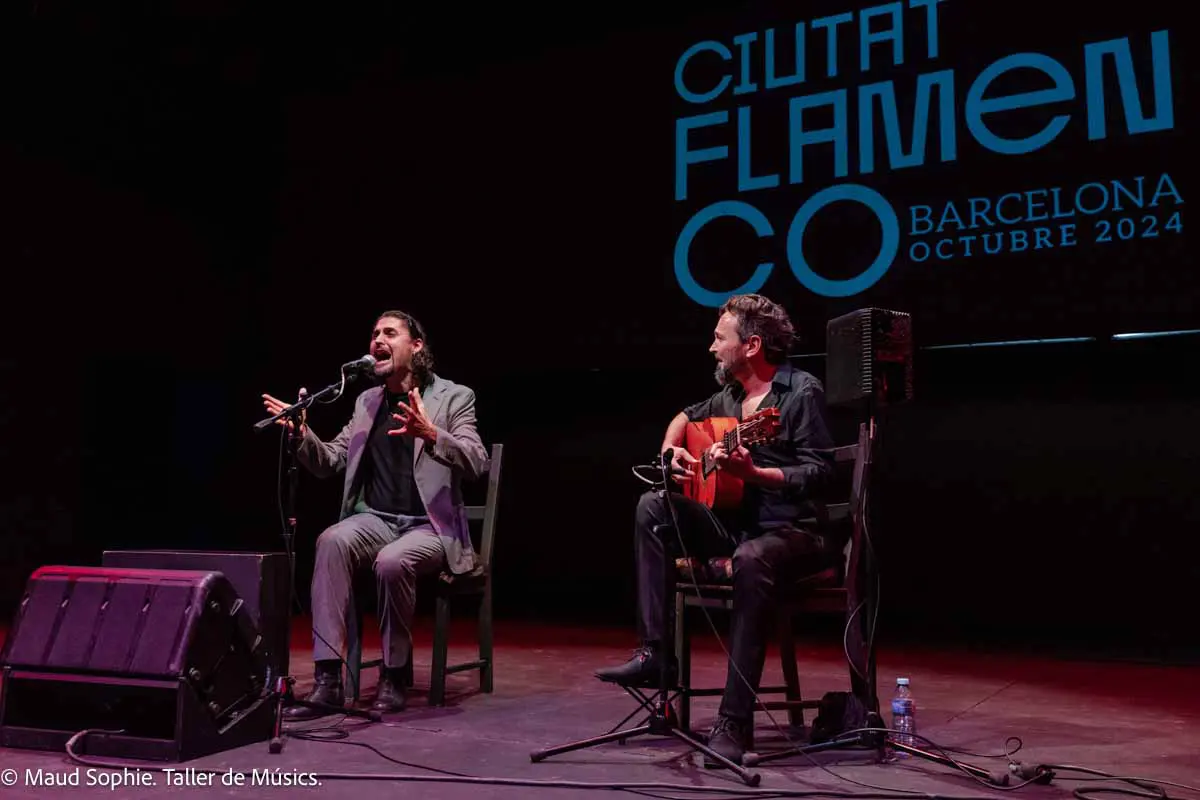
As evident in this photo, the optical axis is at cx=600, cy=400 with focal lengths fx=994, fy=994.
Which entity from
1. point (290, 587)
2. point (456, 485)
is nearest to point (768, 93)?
point (456, 485)

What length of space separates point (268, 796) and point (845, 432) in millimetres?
3903

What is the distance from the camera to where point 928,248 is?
4.75 m

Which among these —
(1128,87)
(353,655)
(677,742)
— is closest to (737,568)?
(677,742)

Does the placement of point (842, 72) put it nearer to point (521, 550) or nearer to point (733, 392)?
point (733, 392)

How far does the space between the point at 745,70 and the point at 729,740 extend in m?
3.81

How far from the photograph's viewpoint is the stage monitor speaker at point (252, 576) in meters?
2.81

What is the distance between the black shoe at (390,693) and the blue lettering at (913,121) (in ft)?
Result: 10.7

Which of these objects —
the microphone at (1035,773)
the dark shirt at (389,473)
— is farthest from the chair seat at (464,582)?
the microphone at (1035,773)

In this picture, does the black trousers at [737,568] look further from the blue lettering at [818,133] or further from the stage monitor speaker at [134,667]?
the blue lettering at [818,133]

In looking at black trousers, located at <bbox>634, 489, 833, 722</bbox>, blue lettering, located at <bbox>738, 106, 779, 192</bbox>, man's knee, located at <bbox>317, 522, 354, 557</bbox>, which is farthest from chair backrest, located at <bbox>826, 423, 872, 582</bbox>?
blue lettering, located at <bbox>738, 106, 779, 192</bbox>

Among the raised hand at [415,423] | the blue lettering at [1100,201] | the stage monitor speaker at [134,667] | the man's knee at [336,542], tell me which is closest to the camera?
the stage monitor speaker at [134,667]

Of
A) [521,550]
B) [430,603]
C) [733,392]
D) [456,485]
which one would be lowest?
[430,603]

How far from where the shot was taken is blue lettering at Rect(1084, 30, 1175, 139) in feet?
14.2

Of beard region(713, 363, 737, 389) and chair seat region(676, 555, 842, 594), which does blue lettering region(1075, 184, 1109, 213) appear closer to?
beard region(713, 363, 737, 389)
